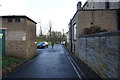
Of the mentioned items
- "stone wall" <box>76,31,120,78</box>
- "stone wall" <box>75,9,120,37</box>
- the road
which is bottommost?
the road

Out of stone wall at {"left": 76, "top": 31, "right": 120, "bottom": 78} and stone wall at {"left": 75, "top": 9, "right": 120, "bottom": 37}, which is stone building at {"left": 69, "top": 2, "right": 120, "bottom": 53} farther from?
stone wall at {"left": 76, "top": 31, "right": 120, "bottom": 78}

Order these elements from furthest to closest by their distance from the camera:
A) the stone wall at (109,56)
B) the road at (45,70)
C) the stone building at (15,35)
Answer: the stone building at (15,35) < the road at (45,70) < the stone wall at (109,56)

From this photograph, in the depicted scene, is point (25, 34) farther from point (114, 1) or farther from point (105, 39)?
A: point (114, 1)

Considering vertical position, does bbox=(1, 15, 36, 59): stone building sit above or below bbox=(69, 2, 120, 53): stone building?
below

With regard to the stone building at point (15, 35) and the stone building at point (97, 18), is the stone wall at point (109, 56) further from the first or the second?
the stone building at point (15, 35)

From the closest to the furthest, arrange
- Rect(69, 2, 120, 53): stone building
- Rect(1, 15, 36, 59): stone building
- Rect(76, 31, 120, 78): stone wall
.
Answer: Rect(76, 31, 120, 78): stone wall, Rect(1, 15, 36, 59): stone building, Rect(69, 2, 120, 53): stone building

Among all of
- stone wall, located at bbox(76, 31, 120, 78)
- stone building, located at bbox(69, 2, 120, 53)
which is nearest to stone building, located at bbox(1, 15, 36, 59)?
stone building, located at bbox(69, 2, 120, 53)

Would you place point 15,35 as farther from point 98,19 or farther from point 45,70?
point 98,19

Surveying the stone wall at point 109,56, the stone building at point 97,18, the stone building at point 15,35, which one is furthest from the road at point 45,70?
the stone building at point 97,18

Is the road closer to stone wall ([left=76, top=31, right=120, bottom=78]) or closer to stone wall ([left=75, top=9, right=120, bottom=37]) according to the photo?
stone wall ([left=76, top=31, right=120, bottom=78])

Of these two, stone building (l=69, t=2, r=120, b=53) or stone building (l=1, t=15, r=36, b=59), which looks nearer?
stone building (l=1, t=15, r=36, b=59)

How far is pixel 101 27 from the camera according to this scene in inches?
460

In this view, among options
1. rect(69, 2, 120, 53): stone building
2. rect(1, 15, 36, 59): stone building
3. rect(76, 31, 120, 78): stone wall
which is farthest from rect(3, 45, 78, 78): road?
rect(69, 2, 120, 53): stone building

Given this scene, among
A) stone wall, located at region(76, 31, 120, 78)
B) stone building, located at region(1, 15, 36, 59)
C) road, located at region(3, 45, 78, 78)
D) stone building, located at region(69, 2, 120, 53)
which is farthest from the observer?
stone building, located at region(69, 2, 120, 53)
